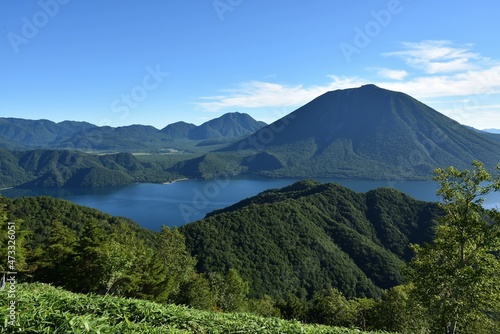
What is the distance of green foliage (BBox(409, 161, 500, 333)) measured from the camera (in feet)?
47.2

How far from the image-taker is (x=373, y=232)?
148m

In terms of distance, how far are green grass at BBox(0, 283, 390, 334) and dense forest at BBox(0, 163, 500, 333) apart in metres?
3.33

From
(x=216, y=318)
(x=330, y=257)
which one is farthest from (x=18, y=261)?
(x=330, y=257)

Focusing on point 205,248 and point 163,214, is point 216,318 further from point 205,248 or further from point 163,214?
point 163,214

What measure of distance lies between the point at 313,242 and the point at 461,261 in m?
107

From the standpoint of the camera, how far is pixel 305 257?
110m

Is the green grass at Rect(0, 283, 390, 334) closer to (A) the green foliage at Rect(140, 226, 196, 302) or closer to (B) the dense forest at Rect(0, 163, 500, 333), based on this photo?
(B) the dense forest at Rect(0, 163, 500, 333)

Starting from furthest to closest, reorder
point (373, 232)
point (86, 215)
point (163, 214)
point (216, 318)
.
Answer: point (163, 214), point (373, 232), point (86, 215), point (216, 318)

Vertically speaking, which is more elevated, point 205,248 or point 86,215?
point 86,215

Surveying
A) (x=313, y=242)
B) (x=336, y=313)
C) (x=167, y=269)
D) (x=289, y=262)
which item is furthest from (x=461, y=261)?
(x=313, y=242)

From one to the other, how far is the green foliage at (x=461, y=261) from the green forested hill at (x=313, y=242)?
78.7 meters

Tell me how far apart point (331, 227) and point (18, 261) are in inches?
4801

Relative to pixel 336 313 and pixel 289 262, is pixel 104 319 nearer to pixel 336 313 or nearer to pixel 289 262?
pixel 336 313

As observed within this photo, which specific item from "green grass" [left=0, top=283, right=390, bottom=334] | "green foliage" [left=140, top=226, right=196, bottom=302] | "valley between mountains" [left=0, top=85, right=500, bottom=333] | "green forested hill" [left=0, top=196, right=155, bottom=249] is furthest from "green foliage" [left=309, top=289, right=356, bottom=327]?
"green forested hill" [left=0, top=196, right=155, bottom=249]
